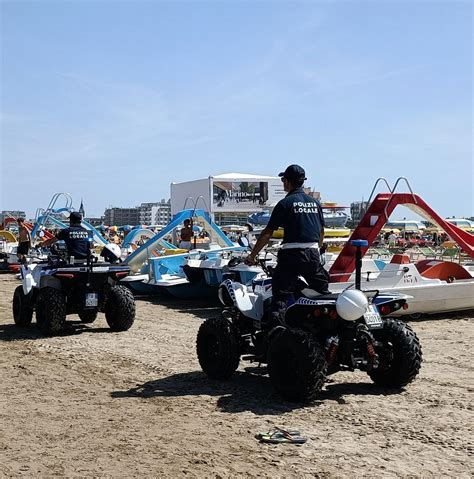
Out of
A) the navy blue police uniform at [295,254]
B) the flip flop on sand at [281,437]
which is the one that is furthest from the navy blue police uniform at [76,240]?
the flip flop on sand at [281,437]

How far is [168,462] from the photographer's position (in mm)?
4250

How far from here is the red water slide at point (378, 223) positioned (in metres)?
10.8

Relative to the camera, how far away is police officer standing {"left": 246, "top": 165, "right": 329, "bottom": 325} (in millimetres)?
5973

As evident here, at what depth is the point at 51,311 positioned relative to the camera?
937 centimetres

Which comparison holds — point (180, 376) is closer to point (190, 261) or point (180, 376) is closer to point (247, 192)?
point (190, 261)

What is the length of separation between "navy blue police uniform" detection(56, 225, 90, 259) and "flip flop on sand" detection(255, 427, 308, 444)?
5.90m

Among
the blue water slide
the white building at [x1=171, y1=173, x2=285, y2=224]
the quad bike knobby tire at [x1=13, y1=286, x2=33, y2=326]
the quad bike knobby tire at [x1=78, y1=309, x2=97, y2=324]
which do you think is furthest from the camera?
the white building at [x1=171, y1=173, x2=285, y2=224]

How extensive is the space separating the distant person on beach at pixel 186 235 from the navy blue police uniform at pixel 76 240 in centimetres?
712

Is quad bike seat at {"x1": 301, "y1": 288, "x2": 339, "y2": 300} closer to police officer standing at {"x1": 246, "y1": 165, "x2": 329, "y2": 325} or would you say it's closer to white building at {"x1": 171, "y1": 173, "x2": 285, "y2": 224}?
police officer standing at {"x1": 246, "y1": 165, "x2": 329, "y2": 325}

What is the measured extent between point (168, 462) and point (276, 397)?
72.4 inches

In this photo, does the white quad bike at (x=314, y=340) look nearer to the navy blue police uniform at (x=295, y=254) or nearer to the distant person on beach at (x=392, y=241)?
the navy blue police uniform at (x=295, y=254)

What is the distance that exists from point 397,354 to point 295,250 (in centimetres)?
129

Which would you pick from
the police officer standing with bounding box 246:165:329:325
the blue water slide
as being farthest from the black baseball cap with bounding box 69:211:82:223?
the blue water slide

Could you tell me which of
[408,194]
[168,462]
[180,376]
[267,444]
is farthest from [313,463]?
[408,194]
